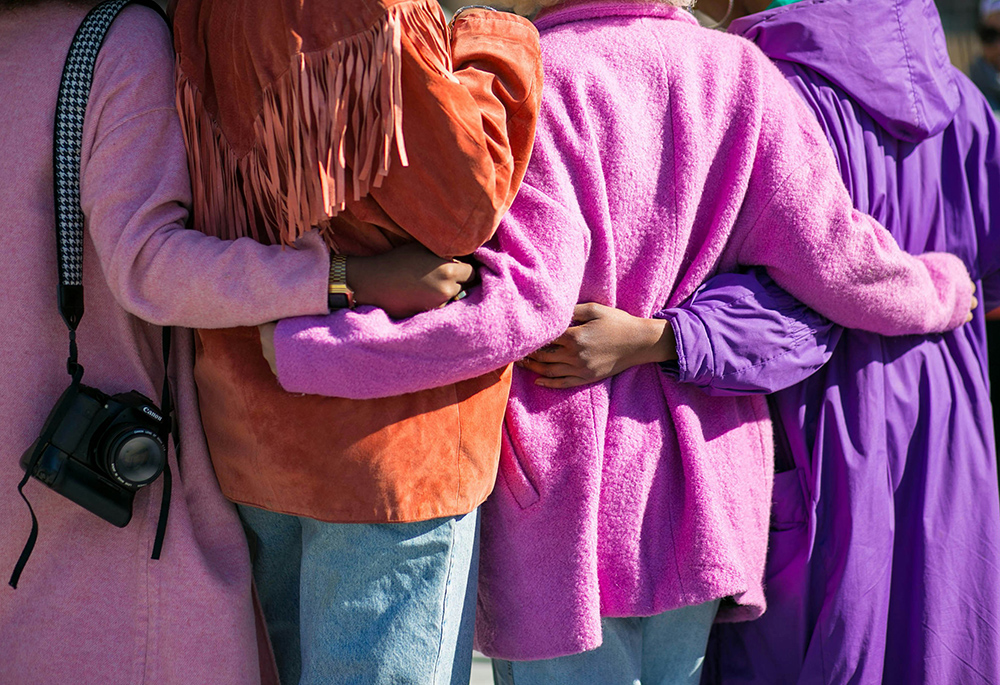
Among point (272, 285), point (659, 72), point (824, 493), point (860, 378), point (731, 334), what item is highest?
point (659, 72)

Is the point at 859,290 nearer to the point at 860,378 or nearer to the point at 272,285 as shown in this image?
the point at 860,378

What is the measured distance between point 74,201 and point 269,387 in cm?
40

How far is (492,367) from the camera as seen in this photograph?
1483mm

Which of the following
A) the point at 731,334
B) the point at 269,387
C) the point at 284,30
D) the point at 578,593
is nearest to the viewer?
the point at 284,30

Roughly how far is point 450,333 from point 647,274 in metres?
0.43

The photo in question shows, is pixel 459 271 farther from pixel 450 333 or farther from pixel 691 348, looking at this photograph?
pixel 691 348

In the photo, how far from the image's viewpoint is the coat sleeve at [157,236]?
1.41m

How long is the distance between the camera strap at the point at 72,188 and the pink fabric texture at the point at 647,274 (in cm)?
60

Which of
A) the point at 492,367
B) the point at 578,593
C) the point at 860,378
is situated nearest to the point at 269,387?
the point at 492,367

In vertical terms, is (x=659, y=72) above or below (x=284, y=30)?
below

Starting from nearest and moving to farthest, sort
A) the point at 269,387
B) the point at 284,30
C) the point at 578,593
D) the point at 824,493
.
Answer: the point at 284,30 < the point at 269,387 < the point at 578,593 < the point at 824,493

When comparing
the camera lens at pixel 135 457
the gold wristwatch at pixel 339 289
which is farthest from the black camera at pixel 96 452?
the gold wristwatch at pixel 339 289

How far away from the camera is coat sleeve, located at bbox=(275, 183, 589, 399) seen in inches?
55.6

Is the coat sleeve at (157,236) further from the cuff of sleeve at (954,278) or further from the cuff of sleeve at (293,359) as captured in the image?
the cuff of sleeve at (954,278)
